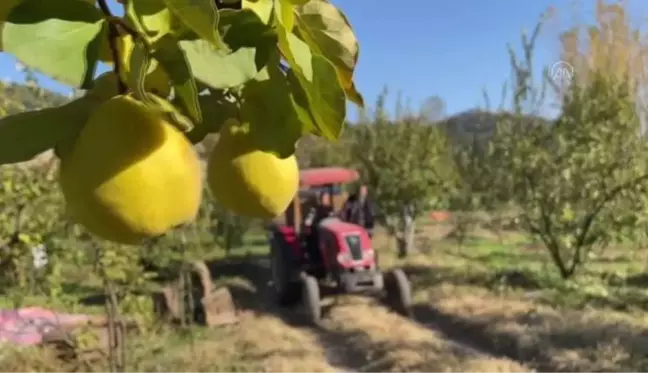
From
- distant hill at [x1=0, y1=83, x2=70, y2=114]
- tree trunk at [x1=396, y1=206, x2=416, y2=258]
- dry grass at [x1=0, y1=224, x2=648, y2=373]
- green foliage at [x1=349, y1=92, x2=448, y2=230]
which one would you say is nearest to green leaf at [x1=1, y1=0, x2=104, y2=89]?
distant hill at [x1=0, y1=83, x2=70, y2=114]

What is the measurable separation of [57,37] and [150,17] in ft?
0.14

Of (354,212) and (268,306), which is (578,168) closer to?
(354,212)

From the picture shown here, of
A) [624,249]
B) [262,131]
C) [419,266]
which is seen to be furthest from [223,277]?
[262,131]

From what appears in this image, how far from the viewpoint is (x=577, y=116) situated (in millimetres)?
7086

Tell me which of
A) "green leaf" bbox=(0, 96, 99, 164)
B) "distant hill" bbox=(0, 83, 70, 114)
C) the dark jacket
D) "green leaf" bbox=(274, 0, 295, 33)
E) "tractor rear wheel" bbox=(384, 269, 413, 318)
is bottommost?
"tractor rear wheel" bbox=(384, 269, 413, 318)

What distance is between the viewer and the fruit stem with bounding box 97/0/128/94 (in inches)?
15.7

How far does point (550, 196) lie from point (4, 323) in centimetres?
442

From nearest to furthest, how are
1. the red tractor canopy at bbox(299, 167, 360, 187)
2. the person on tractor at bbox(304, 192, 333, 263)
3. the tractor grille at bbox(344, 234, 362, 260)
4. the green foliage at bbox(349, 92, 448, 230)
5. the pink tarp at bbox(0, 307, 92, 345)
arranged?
the pink tarp at bbox(0, 307, 92, 345), the tractor grille at bbox(344, 234, 362, 260), the person on tractor at bbox(304, 192, 333, 263), the red tractor canopy at bbox(299, 167, 360, 187), the green foliage at bbox(349, 92, 448, 230)

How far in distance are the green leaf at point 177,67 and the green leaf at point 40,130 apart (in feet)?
0.16

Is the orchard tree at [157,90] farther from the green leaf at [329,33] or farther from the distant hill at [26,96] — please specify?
the distant hill at [26,96]

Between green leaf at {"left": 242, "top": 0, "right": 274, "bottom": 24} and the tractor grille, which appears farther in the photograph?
the tractor grille

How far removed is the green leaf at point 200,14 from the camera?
1.11ft

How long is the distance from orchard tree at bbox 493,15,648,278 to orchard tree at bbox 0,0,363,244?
6.55 meters

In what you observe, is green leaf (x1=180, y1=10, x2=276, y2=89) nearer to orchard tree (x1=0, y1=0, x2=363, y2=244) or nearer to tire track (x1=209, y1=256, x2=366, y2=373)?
orchard tree (x1=0, y1=0, x2=363, y2=244)
